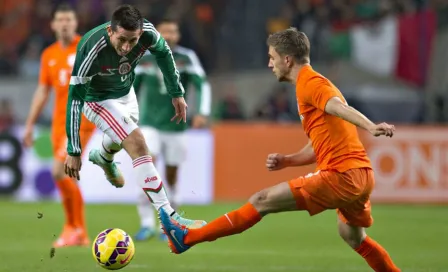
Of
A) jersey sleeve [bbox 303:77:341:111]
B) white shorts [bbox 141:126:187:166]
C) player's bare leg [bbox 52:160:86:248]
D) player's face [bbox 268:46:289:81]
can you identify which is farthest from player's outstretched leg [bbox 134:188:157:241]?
jersey sleeve [bbox 303:77:341:111]

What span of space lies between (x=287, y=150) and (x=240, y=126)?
0.86m

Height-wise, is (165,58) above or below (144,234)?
above

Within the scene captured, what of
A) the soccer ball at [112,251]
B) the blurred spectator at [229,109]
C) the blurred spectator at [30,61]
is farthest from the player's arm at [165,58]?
the blurred spectator at [30,61]

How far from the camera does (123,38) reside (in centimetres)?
725

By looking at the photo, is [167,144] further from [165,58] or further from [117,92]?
[165,58]

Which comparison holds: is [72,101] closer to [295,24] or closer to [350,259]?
[350,259]

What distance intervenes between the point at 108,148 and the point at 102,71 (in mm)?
884

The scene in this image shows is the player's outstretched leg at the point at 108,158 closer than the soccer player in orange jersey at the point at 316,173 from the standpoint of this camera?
No

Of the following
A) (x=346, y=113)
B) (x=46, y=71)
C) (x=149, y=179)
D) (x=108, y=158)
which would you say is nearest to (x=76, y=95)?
(x=149, y=179)

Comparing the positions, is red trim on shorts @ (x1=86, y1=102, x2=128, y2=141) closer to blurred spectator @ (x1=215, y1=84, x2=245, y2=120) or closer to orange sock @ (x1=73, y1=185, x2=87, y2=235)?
orange sock @ (x1=73, y1=185, x2=87, y2=235)

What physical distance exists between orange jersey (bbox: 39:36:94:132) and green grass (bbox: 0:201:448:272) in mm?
1332

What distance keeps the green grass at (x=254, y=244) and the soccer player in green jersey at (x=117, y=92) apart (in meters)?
0.93

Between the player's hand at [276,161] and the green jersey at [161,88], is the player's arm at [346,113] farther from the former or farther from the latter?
the green jersey at [161,88]

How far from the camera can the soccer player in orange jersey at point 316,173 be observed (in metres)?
6.49
